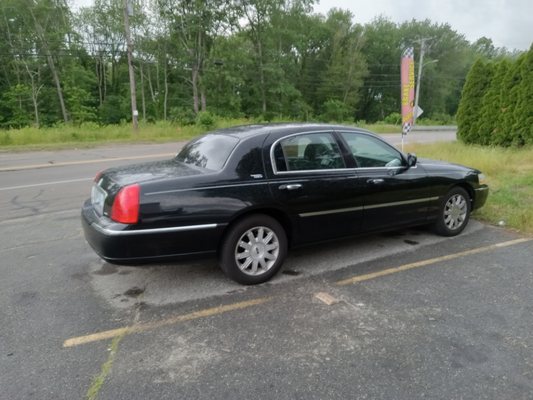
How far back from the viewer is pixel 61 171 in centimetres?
1122

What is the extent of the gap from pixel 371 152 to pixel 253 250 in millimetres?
1915

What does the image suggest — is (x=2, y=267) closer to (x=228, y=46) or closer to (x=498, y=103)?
(x=498, y=103)

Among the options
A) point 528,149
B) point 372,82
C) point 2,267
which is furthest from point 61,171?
point 372,82

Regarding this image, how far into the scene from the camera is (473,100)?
14.6 metres

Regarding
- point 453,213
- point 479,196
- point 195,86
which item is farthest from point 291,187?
point 195,86

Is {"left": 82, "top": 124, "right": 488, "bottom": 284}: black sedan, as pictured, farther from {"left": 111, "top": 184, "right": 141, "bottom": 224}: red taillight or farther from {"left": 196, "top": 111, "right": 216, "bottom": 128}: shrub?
{"left": 196, "top": 111, "right": 216, "bottom": 128}: shrub

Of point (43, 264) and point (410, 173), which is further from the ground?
point (410, 173)

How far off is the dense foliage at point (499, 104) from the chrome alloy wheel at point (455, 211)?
9308mm

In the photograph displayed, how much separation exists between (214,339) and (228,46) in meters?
37.4

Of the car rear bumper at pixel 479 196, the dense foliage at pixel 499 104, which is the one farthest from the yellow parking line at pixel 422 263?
the dense foliage at pixel 499 104

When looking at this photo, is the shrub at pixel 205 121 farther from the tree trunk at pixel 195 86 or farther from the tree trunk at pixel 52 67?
the tree trunk at pixel 52 67

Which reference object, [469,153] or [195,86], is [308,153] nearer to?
[469,153]

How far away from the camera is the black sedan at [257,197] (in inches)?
136

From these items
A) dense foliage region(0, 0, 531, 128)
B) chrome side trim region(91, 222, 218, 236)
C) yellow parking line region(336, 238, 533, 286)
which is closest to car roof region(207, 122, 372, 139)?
chrome side trim region(91, 222, 218, 236)
